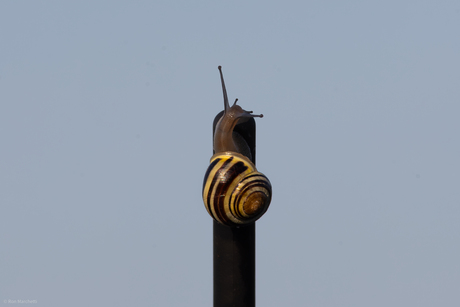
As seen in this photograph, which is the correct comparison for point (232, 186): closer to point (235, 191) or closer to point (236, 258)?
point (235, 191)

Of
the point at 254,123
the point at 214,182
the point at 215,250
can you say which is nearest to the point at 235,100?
the point at 254,123

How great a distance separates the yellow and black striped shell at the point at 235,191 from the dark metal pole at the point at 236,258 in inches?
8.1

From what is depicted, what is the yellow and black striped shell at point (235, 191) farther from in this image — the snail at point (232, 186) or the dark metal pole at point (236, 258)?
the dark metal pole at point (236, 258)

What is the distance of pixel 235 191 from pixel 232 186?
41 mm

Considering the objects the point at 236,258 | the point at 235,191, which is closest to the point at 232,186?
the point at 235,191

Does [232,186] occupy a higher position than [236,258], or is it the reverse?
[232,186]

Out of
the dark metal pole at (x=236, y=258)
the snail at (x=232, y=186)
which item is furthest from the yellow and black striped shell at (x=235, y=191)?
the dark metal pole at (x=236, y=258)

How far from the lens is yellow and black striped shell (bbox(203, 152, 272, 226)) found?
20.2ft

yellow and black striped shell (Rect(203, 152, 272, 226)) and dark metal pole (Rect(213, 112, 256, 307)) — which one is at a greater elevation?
yellow and black striped shell (Rect(203, 152, 272, 226))

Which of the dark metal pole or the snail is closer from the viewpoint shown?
the snail

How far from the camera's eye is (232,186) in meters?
6.19

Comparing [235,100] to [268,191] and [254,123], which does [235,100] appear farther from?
[268,191]

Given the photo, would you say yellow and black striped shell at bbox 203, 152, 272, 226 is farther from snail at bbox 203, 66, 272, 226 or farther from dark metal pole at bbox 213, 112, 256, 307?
dark metal pole at bbox 213, 112, 256, 307

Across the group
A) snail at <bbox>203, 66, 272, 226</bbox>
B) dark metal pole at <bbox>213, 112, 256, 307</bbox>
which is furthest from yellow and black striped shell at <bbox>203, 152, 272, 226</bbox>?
dark metal pole at <bbox>213, 112, 256, 307</bbox>
